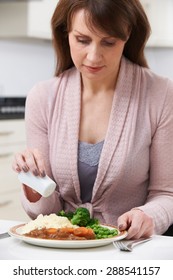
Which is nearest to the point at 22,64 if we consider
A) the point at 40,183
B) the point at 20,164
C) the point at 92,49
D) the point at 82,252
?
the point at 92,49

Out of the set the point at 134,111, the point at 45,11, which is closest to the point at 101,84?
the point at 134,111

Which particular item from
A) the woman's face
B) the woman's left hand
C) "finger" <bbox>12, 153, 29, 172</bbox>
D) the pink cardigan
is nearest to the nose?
the woman's face

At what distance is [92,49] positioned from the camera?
1.57 m

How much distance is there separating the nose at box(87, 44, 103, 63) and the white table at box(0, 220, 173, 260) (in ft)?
1.74

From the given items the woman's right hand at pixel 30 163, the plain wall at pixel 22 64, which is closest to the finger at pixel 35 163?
the woman's right hand at pixel 30 163

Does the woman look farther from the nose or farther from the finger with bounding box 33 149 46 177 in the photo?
the finger with bounding box 33 149 46 177

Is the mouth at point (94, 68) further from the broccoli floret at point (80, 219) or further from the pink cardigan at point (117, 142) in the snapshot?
the broccoli floret at point (80, 219)

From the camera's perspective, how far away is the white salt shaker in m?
1.31

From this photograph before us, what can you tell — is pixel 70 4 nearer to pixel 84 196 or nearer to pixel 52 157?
pixel 52 157

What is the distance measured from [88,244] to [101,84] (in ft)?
2.29

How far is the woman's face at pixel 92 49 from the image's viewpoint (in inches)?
62.0

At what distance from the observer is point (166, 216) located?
159 centimetres

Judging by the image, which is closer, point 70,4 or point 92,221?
point 92,221

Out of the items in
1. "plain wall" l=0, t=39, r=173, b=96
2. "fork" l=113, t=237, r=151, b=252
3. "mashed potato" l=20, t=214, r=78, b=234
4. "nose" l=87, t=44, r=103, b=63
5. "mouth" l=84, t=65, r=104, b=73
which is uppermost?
"nose" l=87, t=44, r=103, b=63
